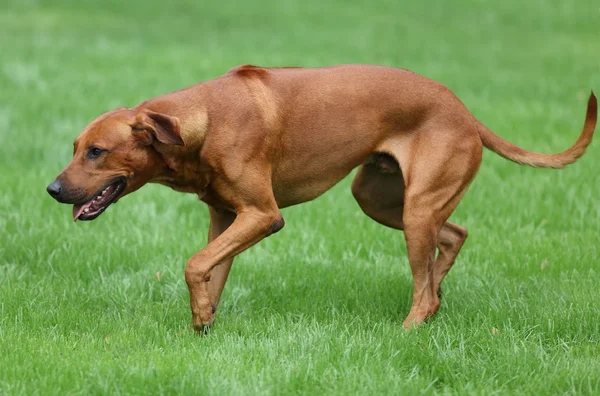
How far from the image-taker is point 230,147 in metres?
5.25

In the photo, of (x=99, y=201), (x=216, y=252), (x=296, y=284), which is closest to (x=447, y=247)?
(x=296, y=284)

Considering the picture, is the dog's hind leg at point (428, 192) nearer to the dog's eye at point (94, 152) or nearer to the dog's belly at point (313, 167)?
the dog's belly at point (313, 167)

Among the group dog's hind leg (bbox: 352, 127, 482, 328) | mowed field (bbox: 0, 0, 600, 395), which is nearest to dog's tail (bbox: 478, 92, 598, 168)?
dog's hind leg (bbox: 352, 127, 482, 328)

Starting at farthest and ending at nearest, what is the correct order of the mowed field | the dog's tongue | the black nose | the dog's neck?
the dog's neck → the dog's tongue → the black nose → the mowed field

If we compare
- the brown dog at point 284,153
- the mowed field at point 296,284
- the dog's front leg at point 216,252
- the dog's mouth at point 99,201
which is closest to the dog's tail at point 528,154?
the brown dog at point 284,153

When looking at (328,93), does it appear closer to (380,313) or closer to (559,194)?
(380,313)

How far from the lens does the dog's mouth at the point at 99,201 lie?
201 inches

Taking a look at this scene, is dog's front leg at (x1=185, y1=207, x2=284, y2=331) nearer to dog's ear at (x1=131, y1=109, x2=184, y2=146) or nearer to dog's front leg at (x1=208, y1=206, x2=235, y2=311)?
dog's front leg at (x1=208, y1=206, x2=235, y2=311)

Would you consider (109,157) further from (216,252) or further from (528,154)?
→ (528,154)

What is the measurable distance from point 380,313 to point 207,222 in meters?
2.31

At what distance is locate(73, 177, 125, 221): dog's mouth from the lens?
201 inches

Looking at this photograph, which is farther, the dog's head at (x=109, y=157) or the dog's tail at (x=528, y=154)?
the dog's tail at (x=528, y=154)

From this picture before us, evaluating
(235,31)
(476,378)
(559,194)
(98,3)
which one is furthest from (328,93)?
(98,3)

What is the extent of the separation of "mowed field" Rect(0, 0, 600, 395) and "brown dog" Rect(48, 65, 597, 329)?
408mm
